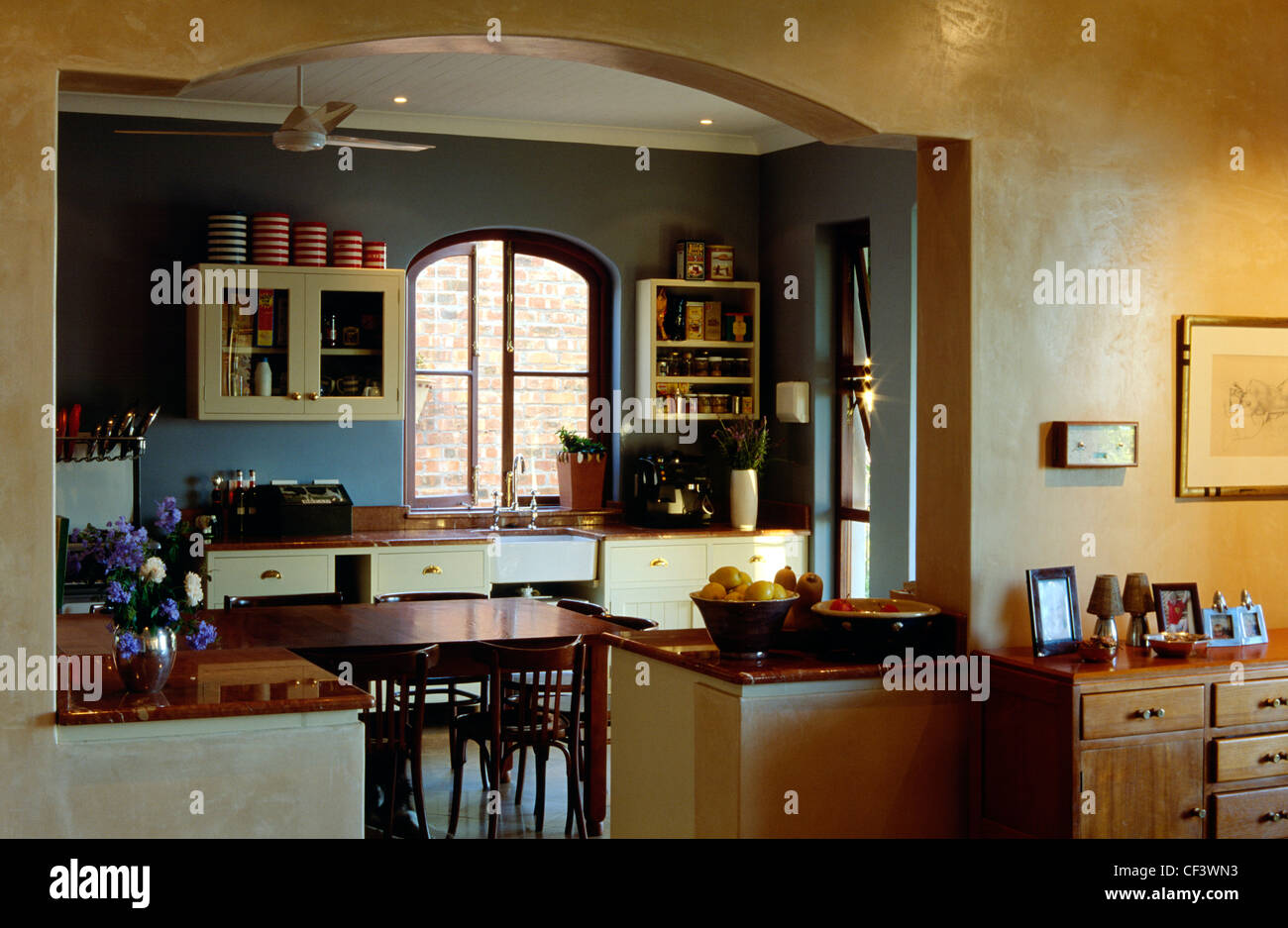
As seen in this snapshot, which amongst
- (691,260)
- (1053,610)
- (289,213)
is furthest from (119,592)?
(691,260)

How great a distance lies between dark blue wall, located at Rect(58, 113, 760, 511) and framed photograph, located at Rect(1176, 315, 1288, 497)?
4.22m

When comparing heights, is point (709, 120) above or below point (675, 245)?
above

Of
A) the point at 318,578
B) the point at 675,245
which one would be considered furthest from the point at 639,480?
the point at 318,578

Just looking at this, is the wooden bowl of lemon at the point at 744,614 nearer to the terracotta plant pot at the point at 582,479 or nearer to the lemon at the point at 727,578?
the lemon at the point at 727,578

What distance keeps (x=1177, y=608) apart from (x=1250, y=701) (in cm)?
35

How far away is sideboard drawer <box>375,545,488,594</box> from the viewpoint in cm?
704

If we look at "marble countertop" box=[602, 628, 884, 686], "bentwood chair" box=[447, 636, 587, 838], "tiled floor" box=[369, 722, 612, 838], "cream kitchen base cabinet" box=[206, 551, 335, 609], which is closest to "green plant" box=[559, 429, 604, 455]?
"cream kitchen base cabinet" box=[206, 551, 335, 609]

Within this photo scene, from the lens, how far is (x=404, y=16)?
3.33 metres

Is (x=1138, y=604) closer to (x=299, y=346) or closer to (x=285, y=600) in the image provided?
(x=285, y=600)

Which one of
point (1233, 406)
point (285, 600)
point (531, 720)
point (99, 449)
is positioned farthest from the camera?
point (99, 449)

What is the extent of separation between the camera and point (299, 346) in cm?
706

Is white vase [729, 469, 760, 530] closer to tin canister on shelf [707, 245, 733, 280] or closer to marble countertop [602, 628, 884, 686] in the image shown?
tin canister on shelf [707, 245, 733, 280]
